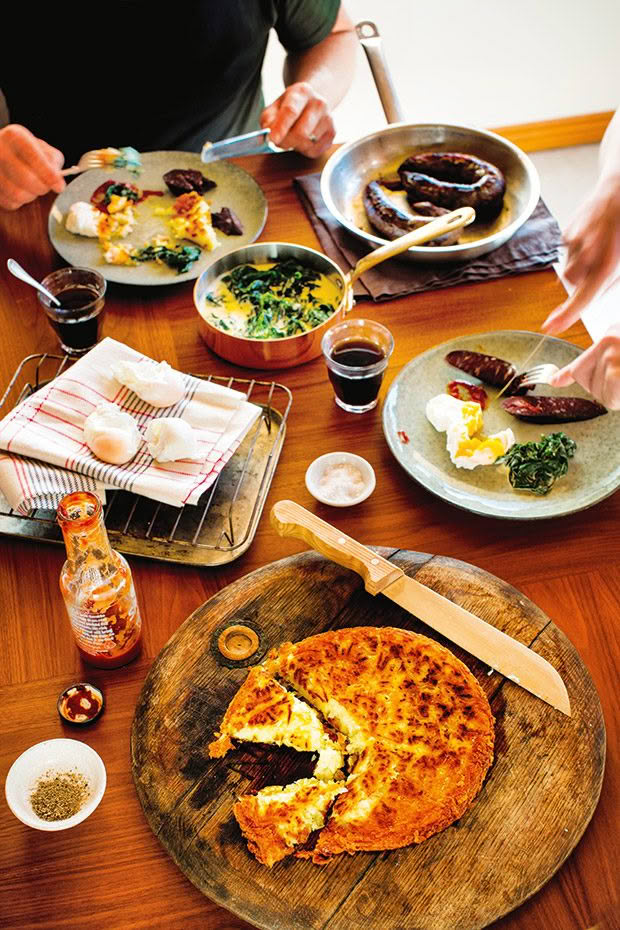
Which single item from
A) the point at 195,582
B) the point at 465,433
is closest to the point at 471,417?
the point at 465,433

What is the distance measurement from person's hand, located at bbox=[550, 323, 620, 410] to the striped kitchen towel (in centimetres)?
61

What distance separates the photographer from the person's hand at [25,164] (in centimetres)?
213

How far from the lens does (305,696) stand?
1.33m

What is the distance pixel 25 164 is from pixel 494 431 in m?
1.35

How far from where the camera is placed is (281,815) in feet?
3.81

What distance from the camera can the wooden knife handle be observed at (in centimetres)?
140

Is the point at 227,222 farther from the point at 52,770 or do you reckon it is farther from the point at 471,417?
the point at 52,770

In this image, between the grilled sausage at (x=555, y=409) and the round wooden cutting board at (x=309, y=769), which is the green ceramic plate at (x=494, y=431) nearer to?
the grilled sausage at (x=555, y=409)

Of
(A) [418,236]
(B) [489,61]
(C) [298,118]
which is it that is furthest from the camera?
(B) [489,61]

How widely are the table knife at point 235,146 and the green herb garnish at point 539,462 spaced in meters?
1.24

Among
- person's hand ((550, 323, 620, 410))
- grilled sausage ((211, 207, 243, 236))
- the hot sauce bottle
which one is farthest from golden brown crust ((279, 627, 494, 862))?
grilled sausage ((211, 207, 243, 236))

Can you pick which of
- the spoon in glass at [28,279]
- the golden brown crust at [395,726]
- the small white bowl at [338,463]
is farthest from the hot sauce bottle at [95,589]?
the spoon in glass at [28,279]

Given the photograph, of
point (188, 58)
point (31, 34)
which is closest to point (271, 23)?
point (188, 58)

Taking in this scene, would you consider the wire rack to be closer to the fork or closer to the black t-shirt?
the fork
